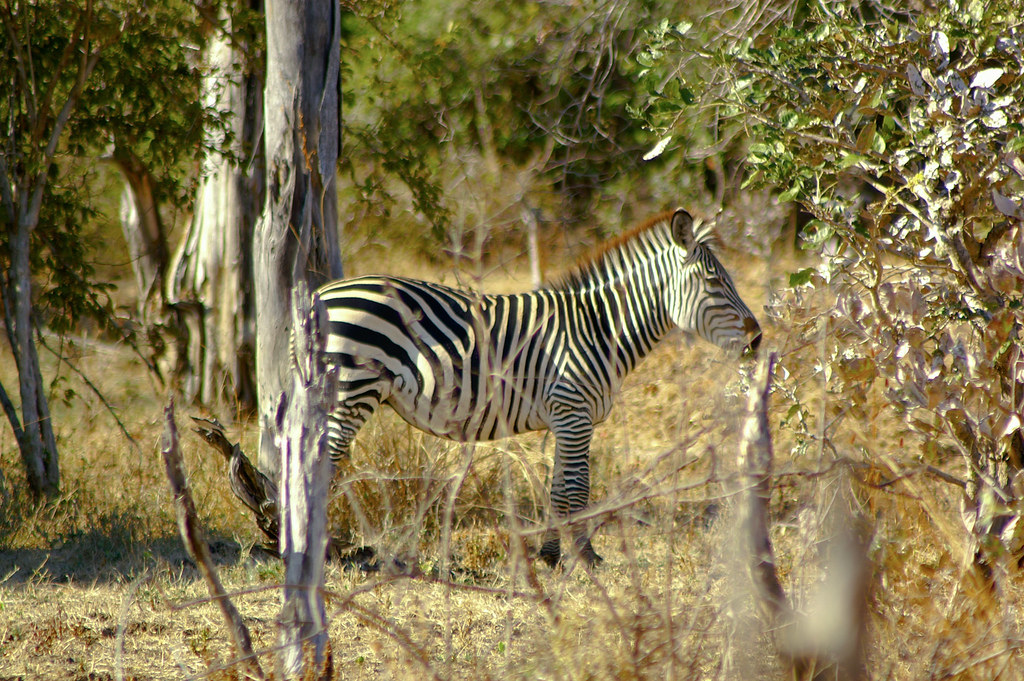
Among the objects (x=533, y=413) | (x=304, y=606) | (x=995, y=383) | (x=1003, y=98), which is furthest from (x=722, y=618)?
(x=533, y=413)

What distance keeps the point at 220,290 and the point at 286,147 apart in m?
3.94

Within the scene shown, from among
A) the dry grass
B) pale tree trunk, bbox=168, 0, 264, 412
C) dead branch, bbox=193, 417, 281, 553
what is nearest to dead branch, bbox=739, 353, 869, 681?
the dry grass

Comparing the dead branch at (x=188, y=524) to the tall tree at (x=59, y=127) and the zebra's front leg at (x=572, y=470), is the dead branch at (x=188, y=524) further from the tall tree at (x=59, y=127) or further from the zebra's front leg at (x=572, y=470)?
the tall tree at (x=59, y=127)

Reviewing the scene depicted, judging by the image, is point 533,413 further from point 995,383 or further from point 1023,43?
point 1023,43

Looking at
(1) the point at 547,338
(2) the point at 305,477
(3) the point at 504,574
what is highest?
(1) the point at 547,338

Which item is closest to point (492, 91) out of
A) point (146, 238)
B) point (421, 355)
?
point (146, 238)

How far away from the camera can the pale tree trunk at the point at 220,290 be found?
8508 mm

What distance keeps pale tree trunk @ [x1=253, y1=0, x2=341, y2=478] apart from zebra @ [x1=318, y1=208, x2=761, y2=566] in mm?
369

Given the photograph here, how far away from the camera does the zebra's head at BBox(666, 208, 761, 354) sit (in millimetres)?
5184

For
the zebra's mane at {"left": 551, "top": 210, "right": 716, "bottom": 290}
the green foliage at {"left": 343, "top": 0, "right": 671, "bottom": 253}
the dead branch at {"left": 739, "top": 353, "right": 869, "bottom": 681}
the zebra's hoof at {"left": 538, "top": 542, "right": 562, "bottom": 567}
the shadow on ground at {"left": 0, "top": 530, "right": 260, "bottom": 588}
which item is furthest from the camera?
the green foliage at {"left": 343, "top": 0, "right": 671, "bottom": 253}

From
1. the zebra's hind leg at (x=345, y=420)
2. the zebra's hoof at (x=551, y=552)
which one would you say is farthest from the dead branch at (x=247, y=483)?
the zebra's hoof at (x=551, y=552)

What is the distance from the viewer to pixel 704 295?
520 centimetres

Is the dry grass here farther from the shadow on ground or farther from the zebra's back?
the zebra's back

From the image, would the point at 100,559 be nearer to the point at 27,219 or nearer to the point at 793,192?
the point at 27,219
